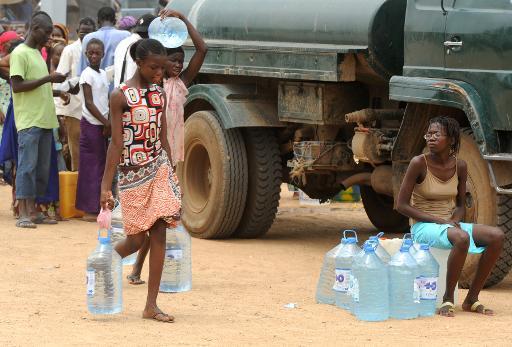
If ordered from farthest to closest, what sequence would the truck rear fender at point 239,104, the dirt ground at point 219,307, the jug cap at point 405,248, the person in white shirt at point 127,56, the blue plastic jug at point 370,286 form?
the truck rear fender at point 239,104 → the person in white shirt at point 127,56 → the jug cap at point 405,248 → the blue plastic jug at point 370,286 → the dirt ground at point 219,307

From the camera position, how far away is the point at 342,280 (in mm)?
7512

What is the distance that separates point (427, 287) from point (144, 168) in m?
1.77

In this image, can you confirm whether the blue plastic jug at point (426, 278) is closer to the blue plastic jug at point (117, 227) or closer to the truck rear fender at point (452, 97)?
the truck rear fender at point (452, 97)

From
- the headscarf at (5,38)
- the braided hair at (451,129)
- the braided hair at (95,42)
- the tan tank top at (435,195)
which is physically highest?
the braided hair at (95,42)

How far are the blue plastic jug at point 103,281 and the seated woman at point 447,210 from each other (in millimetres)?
1749

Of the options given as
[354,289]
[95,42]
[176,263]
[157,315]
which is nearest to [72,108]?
[95,42]

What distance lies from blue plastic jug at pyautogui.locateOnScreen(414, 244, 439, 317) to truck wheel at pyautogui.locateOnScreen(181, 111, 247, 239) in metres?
3.50

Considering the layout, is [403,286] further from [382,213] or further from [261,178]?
[382,213]

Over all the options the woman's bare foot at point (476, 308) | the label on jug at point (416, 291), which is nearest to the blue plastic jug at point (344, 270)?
the label on jug at point (416, 291)

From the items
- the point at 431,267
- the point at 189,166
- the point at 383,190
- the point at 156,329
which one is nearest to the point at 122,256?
the point at 156,329

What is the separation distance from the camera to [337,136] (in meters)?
10.1

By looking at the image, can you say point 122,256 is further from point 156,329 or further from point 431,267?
point 431,267

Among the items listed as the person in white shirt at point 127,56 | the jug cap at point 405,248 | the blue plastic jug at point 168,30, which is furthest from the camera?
the person in white shirt at point 127,56

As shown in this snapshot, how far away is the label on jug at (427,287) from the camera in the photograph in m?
7.24
